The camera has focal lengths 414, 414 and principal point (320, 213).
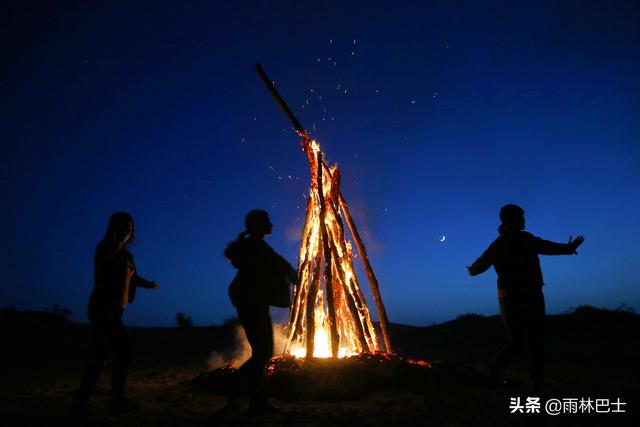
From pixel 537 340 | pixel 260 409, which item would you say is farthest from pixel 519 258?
pixel 260 409

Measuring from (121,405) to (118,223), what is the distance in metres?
1.59

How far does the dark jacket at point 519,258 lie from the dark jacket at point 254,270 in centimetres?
207

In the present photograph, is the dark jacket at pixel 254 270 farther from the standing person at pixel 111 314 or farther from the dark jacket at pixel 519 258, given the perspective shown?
the dark jacket at pixel 519 258

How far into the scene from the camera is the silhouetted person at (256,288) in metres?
3.56

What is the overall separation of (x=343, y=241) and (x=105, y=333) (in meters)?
3.19

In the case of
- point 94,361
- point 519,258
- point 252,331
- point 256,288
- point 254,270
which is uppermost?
point 519,258

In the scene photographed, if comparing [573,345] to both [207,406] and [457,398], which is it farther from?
[207,406]

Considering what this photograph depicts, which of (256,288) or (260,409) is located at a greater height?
(256,288)

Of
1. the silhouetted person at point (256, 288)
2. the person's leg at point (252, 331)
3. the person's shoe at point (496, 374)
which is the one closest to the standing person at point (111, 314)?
the silhouetted person at point (256, 288)

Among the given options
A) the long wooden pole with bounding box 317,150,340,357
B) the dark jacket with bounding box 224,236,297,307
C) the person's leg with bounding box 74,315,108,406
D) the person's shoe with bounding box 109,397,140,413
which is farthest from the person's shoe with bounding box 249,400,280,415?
the long wooden pole with bounding box 317,150,340,357

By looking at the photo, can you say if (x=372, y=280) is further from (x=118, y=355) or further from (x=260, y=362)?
(x=118, y=355)

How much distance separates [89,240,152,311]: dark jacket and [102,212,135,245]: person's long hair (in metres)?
0.08

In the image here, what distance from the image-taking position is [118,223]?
3783mm

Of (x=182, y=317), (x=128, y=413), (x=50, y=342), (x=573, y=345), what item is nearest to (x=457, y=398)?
(x=128, y=413)
